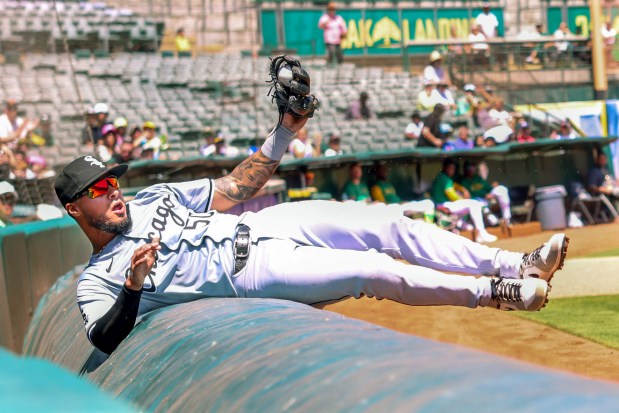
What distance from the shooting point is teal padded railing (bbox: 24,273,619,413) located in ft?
5.63

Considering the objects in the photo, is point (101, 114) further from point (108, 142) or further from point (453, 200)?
point (453, 200)

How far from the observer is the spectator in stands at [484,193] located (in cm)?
1583

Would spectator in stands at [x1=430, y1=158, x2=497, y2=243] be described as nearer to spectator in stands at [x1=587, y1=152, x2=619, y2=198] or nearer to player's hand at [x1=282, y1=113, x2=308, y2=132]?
spectator in stands at [x1=587, y1=152, x2=619, y2=198]

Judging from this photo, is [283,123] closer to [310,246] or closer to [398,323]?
[310,246]

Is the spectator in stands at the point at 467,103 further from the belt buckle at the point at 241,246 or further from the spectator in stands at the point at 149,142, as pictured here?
the belt buckle at the point at 241,246

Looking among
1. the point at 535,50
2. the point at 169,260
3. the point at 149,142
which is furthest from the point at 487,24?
the point at 169,260

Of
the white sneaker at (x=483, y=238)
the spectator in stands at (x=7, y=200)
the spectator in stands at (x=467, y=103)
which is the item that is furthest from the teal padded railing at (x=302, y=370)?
the spectator in stands at (x=467, y=103)

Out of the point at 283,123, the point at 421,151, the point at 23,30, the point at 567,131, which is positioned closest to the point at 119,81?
the point at 23,30

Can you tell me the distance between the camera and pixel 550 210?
16.7 m

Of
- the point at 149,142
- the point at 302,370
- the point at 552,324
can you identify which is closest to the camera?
the point at 302,370

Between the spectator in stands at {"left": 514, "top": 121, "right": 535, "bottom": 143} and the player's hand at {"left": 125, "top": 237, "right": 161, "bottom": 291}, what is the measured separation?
46.3ft

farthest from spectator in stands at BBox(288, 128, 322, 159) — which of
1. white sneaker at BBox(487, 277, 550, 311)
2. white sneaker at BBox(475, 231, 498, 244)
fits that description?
white sneaker at BBox(487, 277, 550, 311)

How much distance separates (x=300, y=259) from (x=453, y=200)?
11109 mm

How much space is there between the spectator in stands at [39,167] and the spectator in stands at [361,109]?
23.9ft
